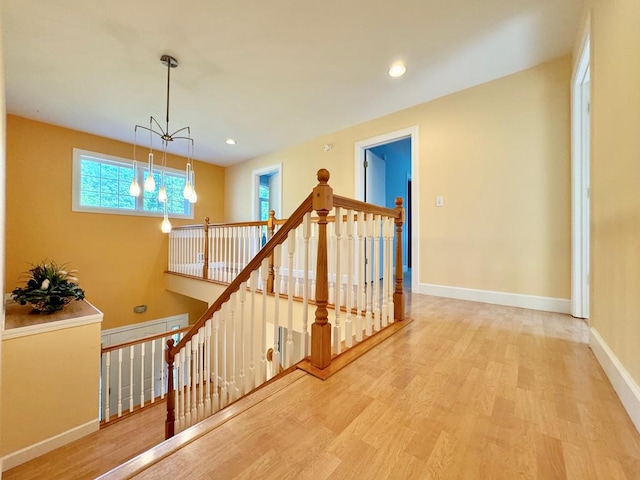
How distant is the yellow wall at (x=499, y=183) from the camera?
96.0 inches

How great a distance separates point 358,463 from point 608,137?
1950mm

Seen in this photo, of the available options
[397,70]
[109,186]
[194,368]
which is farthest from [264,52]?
[109,186]

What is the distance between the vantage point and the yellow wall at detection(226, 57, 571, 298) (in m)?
2.44

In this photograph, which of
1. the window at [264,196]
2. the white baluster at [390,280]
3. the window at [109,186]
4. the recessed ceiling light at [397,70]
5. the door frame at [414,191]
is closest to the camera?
the white baluster at [390,280]

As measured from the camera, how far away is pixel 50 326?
2.33 m

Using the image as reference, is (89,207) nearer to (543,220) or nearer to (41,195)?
(41,195)

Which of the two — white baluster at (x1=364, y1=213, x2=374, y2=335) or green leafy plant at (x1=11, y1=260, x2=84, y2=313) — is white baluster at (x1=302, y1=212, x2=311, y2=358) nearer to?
white baluster at (x1=364, y1=213, x2=374, y2=335)

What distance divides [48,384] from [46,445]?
52cm

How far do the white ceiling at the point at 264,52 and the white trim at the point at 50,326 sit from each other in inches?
98.3

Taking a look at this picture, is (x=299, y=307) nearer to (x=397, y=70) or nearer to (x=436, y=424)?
(x=436, y=424)

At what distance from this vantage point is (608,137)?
1343mm

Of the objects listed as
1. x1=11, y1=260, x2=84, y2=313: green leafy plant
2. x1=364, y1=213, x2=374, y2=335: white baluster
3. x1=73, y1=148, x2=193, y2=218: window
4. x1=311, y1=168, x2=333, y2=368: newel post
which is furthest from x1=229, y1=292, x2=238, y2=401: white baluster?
x1=73, y1=148, x2=193, y2=218: window

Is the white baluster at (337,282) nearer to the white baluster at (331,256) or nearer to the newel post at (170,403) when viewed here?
the white baluster at (331,256)

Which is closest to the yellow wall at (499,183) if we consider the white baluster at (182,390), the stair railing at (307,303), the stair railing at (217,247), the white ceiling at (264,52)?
the white ceiling at (264,52)
